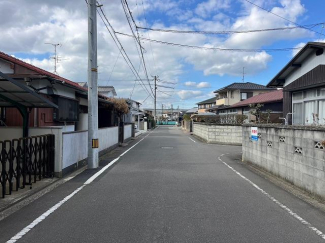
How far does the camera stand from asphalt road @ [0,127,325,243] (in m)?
4.58

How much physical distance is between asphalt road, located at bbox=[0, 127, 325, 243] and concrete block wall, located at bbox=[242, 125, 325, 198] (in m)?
0.62

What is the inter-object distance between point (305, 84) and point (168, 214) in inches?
483

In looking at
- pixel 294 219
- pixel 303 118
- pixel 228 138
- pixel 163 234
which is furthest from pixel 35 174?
pixel 228 138

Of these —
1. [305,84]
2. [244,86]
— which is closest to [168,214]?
[305,84]

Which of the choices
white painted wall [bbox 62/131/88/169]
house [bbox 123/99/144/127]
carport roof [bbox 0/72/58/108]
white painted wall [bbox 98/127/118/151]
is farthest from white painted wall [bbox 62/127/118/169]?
house [bbox 123/99/144/127]

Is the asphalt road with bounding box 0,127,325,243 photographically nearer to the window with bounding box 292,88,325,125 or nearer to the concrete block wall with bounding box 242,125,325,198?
the concrete block wall with bounding box 242,125,325,198

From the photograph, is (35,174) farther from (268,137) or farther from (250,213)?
(268,137)

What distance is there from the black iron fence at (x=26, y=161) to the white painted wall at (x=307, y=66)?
39.7ft

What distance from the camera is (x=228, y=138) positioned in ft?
77.9

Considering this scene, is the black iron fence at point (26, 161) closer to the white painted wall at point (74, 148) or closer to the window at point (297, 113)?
the white painted wall at point (74, 148)

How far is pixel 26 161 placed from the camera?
25.6 ft

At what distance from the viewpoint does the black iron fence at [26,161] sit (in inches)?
269

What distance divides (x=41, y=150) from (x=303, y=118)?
42.3 feet

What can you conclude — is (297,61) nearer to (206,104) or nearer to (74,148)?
(74,148)
